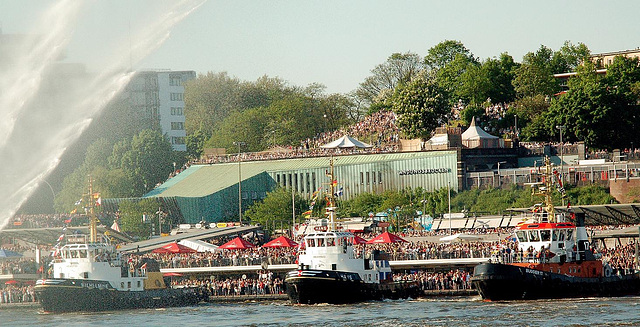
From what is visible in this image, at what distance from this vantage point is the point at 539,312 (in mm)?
68000

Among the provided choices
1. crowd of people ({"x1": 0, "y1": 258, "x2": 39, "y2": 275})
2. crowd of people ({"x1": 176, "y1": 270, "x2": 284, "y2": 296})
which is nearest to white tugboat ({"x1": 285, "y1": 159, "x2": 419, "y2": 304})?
crowd of people ({"x1": 176, "y1": 270, "x2": 284, "y2": 296})

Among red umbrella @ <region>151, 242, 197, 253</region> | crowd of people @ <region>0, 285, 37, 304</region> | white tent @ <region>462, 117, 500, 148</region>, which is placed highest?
white tent @ <region>462, 117, 500, 148</region>

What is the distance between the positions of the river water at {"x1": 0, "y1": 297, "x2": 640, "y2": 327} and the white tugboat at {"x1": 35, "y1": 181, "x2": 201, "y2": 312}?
1312mm

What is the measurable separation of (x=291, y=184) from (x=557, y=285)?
7899 cm

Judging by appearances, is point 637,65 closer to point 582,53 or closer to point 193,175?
point 582,53

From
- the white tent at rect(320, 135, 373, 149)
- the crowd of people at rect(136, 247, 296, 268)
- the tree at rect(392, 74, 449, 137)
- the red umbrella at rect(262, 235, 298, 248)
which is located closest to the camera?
the crowd of people at rect(136, 247, 296, 268)

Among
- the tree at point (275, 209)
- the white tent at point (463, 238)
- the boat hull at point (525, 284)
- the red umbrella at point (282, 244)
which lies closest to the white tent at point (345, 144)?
the tree at point (275, 209)

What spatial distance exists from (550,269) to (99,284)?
103 feet

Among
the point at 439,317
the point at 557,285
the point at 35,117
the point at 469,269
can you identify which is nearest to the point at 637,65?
the point at 469,269

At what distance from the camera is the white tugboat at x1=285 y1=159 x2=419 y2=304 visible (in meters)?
78.1

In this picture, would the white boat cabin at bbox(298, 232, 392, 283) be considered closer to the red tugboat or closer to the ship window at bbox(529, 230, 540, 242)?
the red tugboat

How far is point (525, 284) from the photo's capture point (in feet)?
245

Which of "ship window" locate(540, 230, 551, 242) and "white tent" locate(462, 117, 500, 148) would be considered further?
"white tent" locate(462, 117, 500, 148)

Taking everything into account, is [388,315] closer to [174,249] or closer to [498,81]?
[174,249]
